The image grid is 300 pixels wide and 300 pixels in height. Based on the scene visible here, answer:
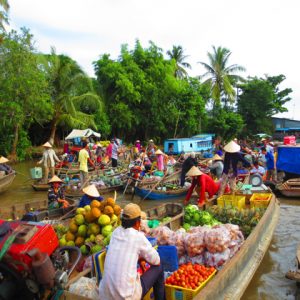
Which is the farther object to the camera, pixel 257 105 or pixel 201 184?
pixel 257 105

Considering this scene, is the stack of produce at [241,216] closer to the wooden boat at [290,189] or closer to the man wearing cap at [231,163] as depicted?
the man wearing cap at [231,163]

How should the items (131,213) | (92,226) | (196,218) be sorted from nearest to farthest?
(131,213)
(92,226)
(196,218)

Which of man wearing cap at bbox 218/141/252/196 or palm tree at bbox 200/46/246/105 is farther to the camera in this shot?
palm tree at bbox 200/46/246/105

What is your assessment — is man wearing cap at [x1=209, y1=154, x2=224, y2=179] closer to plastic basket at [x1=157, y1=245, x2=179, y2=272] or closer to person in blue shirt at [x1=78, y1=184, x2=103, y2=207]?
person in blue shirt at [x1=78, y1=184, x2=103, y2=207]

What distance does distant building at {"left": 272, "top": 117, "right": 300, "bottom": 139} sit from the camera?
36.7 meters

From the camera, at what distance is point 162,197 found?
36.9ft

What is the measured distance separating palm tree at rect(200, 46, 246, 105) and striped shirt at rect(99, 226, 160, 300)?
99.7 feet

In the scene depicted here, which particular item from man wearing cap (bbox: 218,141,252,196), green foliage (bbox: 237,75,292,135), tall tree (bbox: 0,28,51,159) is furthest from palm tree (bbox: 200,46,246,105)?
man wearing cap (bbox: 218,141,252,196)

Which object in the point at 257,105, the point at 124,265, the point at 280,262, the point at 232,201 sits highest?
the point at 257,105

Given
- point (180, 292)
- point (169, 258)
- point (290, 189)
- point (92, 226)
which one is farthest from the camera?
point (290, 189)

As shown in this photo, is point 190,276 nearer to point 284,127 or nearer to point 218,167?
point 218,167

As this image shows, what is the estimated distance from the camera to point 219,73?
3250 cm

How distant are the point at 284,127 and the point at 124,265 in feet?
135

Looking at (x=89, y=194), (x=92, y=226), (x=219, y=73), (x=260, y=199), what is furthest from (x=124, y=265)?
(x=219, y=73)
